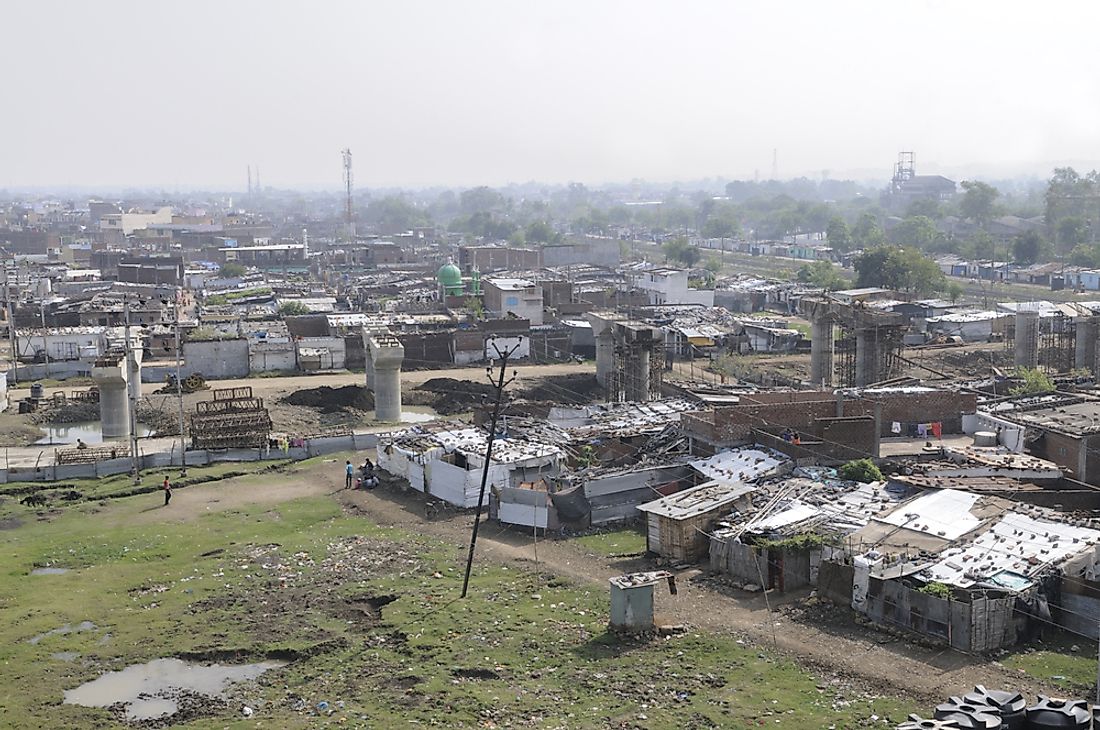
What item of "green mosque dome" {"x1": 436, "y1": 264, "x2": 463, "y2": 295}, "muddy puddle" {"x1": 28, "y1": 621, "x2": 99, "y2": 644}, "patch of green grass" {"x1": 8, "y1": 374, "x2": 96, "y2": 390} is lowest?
"muddy puddle" {"x1": 28, "y1": 621, "x2": 99, "y2": 644}

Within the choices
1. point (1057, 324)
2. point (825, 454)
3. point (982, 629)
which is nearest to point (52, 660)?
point (982, 629)

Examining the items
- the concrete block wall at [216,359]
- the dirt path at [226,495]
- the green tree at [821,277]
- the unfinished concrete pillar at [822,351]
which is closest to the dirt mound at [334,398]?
the concrete block wall at [216,359]

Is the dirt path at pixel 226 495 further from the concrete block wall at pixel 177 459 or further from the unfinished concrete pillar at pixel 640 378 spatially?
the unfinished concrete pillar at pixel 640 378

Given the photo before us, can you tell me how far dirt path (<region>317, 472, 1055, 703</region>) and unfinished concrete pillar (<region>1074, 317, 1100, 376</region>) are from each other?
25.7m

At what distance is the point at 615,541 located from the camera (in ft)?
71.8

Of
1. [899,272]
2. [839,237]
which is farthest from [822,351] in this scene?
[839,237]

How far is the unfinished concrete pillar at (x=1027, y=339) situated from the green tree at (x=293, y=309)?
99.6ft

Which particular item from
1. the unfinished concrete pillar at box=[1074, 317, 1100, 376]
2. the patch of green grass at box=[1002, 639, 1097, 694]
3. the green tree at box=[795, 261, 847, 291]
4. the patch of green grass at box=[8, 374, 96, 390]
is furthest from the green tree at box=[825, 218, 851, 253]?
the patch of green grass at box=[1002, 639, 1097, 694]

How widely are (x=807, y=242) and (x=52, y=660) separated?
10313cm

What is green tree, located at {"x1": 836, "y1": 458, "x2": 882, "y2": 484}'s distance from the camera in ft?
75.0

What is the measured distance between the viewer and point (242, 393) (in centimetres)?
3797

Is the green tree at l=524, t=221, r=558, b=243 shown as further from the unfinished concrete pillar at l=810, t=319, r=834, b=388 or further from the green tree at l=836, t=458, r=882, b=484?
the green tree at l=836, t=458, r=882, b=484

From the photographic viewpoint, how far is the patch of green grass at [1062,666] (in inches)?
584

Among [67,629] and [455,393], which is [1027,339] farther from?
[67,629]
